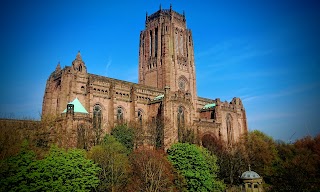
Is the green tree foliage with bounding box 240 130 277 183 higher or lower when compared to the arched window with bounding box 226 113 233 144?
lower

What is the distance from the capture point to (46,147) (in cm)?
3372

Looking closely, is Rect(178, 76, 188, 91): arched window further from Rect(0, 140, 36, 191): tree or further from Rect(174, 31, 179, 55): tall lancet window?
Rect(0, 140, 36, 191): tree

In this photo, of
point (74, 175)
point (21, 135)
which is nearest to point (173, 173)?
point (74, 175)

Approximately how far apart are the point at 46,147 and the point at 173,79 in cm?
3453

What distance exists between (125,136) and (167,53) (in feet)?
93.1

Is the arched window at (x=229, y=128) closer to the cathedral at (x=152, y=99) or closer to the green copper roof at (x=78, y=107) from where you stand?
the cathedral at (x=152, y=99)

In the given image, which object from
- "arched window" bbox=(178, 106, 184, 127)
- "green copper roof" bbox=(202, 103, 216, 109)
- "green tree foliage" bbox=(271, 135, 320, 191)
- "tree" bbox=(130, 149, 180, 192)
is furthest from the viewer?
"green copper roof" bbox=(202, 103, 216, 109)

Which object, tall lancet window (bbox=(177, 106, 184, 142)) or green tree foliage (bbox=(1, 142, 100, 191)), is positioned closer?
green tree foliage (bbox=(1, 142, 100, 191))

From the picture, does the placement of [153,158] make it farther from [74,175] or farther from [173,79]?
[173,79]

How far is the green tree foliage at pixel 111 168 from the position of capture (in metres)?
28.1

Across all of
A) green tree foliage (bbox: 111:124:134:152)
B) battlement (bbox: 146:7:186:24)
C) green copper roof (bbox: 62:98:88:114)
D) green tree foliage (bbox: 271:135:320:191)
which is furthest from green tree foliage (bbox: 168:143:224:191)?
battlement (bbox: 146:7:186:24)

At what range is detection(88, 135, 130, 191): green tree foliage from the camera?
28062mm

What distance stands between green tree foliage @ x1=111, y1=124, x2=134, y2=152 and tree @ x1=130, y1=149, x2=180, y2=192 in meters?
6.68

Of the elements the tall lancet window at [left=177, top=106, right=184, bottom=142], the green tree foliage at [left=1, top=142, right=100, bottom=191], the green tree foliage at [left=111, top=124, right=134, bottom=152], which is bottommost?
the green tree foliage at [left=1, top=142, right=100, bottom=191]
